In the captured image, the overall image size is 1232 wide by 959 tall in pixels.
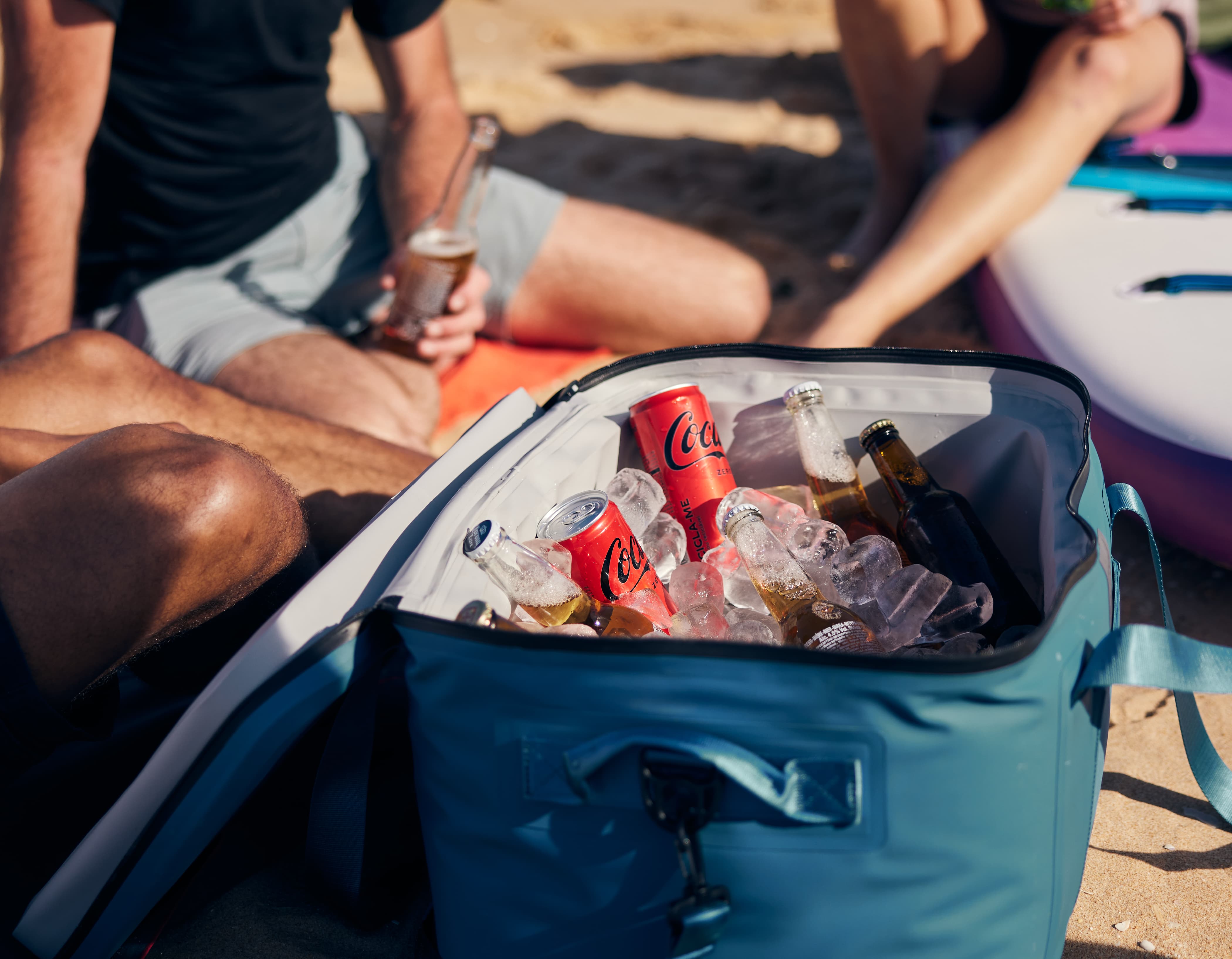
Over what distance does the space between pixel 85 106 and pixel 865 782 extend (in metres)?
1.92

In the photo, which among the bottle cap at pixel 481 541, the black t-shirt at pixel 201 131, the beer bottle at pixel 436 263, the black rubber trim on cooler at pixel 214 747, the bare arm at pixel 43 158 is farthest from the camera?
the beer bottle at pixel 436 263

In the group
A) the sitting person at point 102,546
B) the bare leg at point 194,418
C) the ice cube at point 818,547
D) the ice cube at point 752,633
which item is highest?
the ice cube at point 818,547

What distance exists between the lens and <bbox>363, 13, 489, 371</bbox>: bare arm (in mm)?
2102

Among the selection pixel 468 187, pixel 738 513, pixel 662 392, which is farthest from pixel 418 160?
pixel 738 513

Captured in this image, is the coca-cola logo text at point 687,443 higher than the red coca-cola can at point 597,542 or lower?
higher

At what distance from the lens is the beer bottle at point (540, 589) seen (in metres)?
1.00

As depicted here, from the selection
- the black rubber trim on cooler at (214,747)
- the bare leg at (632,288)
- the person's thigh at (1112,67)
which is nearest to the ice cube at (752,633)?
the black rubber trim on cooler at (214,747)

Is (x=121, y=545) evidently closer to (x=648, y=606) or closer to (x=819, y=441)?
(x=648, y=606)

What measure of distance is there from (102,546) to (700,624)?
0.74m

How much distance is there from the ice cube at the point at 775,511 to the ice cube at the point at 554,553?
0.76 ft

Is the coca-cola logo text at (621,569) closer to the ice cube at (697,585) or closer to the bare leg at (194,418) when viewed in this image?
the ice cube at (697,585)

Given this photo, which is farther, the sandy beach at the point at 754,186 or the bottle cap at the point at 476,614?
the sandy beach at the point at 754,186

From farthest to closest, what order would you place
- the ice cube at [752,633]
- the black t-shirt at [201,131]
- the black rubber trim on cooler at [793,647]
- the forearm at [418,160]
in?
the forearm at [418,160]
the black t-shirt at [201,131]
the ice cube at [752,633]
the black rubber trim on cooler at [793,647]

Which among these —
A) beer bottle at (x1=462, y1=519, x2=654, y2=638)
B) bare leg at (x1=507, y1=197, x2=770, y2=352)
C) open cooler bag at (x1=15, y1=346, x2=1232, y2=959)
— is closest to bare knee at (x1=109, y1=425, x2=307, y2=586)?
open cooler bag at (x1=15, y1=346, x2=1232, y2=959)
